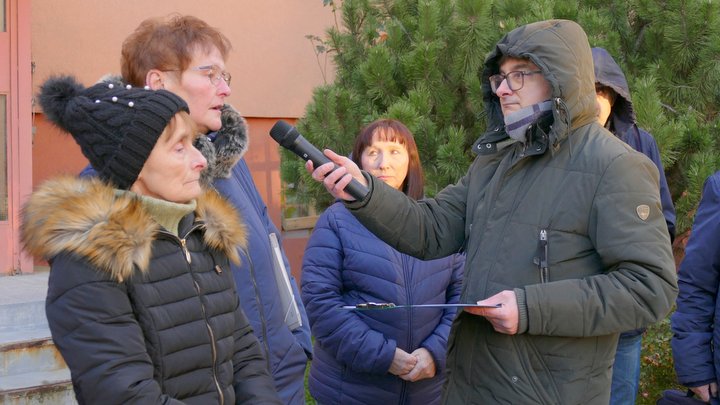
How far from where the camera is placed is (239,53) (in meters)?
8.20

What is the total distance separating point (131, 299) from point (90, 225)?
0.71 ft

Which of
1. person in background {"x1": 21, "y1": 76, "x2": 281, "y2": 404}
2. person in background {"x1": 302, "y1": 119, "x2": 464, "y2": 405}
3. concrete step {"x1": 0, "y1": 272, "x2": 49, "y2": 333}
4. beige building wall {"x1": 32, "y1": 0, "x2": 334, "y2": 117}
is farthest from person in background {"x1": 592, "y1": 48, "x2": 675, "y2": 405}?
beige building wall {"x1": 32, "y1": 0, "x2": 334, "y2": 117}

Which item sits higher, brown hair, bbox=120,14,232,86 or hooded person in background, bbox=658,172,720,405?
brown hair, bbox=120,14,232,86

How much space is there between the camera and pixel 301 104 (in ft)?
28.9

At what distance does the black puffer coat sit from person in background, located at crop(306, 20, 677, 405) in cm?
62

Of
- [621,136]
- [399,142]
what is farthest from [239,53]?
[621,136]

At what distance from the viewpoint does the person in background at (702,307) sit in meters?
3.53

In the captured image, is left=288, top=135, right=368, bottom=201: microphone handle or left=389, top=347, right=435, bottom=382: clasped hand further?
left=389, top=347, right=435, bottom=382: clasped hand

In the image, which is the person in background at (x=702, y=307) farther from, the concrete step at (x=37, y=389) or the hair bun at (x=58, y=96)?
the concrete step at (x=37, y=389)

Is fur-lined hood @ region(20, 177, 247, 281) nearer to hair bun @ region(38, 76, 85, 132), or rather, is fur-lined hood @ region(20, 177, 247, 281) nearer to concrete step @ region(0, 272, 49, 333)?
hair bun @ region(38, 76, 85, 132)

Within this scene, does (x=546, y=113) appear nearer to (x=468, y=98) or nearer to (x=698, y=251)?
(x=698, y=251)

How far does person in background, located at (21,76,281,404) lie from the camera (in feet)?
6.73

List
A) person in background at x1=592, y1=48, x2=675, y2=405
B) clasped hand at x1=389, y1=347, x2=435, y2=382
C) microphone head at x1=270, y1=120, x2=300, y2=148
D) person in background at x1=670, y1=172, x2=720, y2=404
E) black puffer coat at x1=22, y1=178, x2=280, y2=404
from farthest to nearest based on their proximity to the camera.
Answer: person in background at x1=592, y1=48, x2=675, y2=405
clasped hand at x1=389, y1=347, x2=435, y2=382
person in background at x1=670, y1=172, x2=720, y2=404
microphone head at x1=270, y1=120, x2=300, y2=148
black puffer coat at x1=22, y1=178, x2=280, y2=404

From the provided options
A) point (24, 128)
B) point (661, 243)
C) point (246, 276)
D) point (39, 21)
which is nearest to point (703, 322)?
point (661, 243)
